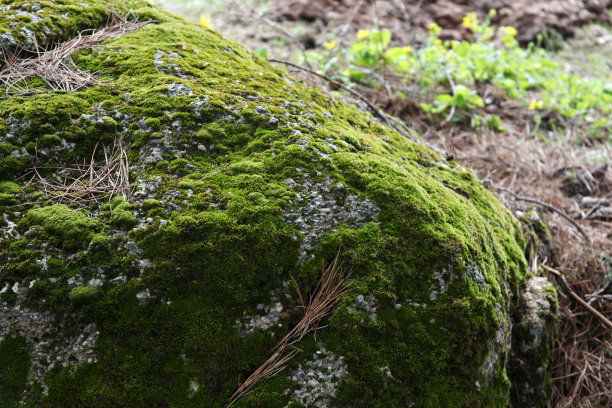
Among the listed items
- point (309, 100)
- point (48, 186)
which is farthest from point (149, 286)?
point (309, 100)

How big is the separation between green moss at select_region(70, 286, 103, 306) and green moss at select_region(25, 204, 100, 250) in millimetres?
216

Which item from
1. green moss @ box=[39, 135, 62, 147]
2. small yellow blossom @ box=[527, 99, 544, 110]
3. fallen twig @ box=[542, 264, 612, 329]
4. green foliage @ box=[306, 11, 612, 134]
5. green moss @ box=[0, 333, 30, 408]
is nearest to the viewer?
green moss @ box=[0, 333, 30, 408]

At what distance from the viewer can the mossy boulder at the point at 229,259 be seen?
168 centimetres

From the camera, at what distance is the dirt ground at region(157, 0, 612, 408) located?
2.90m

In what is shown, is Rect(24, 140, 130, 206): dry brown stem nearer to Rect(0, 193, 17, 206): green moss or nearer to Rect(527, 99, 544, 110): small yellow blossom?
Rect(0, 193, 17, 206): green moss

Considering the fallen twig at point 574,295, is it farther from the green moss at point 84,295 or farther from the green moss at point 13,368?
the green moss at point 13,368

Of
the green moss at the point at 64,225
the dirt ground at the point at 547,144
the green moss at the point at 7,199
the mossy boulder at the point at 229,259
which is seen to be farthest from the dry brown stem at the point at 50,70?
the dirt ground at the point at 547,144

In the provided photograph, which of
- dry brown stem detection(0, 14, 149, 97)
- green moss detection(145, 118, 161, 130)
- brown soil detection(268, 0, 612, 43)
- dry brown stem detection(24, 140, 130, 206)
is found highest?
dry brown stem detection(0, 14, 149, 97)

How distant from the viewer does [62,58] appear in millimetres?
2592

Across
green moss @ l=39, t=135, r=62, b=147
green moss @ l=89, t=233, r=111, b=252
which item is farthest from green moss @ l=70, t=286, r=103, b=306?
green moss @ l=39, t=135, r=62, b=147

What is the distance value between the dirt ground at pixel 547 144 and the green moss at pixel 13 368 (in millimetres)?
2890

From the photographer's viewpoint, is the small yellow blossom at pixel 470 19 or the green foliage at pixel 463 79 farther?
the small yellow blossom at pixel 470 19

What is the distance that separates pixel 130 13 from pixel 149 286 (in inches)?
98.2

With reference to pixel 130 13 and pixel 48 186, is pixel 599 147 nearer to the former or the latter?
pixel 130 13
